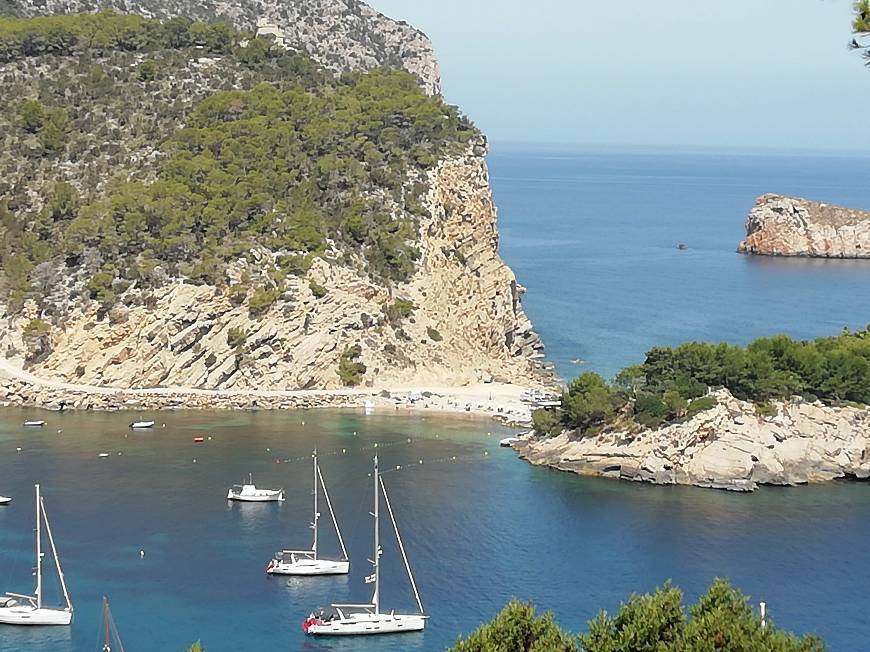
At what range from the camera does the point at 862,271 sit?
353 ft

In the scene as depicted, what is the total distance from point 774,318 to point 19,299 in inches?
1570

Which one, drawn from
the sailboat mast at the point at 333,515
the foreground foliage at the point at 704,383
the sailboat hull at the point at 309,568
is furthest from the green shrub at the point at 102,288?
the sailboat hull at the point at 309,568

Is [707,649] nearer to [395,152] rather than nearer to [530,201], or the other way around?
[395,152]

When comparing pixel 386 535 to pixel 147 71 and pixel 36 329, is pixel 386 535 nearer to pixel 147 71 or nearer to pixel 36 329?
pixel 36 329

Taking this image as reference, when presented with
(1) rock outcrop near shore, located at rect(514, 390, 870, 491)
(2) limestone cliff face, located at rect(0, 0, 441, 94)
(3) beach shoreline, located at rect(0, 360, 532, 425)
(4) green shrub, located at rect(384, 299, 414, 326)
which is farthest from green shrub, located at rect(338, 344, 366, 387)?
(2) limestone cliff face, located at rect(0, 0, 441, 94)

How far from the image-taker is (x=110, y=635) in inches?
1332

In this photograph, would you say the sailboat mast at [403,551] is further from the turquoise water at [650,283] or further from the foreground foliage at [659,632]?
the turquoise water at [650,283]

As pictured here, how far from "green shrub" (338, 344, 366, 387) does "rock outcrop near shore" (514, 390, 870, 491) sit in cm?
1198

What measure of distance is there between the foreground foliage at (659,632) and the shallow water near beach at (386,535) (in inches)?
427

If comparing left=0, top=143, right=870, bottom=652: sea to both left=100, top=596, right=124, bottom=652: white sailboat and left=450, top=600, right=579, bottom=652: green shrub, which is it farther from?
left=450, top=600, right=579, bottom=652: green shrub

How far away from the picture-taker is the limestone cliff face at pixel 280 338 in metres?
61.4

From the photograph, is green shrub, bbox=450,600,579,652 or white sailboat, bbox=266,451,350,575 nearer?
green shrub, bbox=450,600,579,652

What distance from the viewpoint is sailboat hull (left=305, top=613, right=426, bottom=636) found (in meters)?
34.4

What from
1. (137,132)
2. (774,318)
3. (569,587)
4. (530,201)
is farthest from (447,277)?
(530,201)
